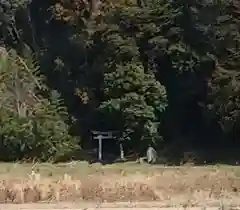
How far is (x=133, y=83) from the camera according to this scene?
121 feet

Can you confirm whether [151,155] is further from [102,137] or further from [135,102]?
[102,137]

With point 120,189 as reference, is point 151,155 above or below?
below

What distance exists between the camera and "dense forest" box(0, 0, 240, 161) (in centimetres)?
3584

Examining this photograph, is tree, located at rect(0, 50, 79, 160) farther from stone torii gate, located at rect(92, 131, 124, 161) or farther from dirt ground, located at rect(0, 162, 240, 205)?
dirt ground, located at rect(0, 162, 240, 205)

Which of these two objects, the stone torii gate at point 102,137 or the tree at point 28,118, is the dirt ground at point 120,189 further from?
the stone torii gate at point 102,137

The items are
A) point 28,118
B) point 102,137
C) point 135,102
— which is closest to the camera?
point 135,102

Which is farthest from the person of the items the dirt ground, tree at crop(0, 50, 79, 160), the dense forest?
the dirt ground

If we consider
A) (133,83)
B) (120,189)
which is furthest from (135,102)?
(120,189)

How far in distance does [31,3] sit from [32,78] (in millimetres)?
6611

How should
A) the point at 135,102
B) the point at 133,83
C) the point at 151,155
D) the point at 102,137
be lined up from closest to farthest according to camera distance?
the point at 151,155
the point at 135,102
the point at 133,83
the point at 102,137

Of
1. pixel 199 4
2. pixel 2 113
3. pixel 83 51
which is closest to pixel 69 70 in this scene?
pixel 83 51

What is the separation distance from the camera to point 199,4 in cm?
3672

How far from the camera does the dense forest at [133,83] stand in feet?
118

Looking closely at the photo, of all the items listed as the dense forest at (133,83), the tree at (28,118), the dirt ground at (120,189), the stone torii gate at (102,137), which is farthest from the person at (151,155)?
the dirt ground at (120,189)
